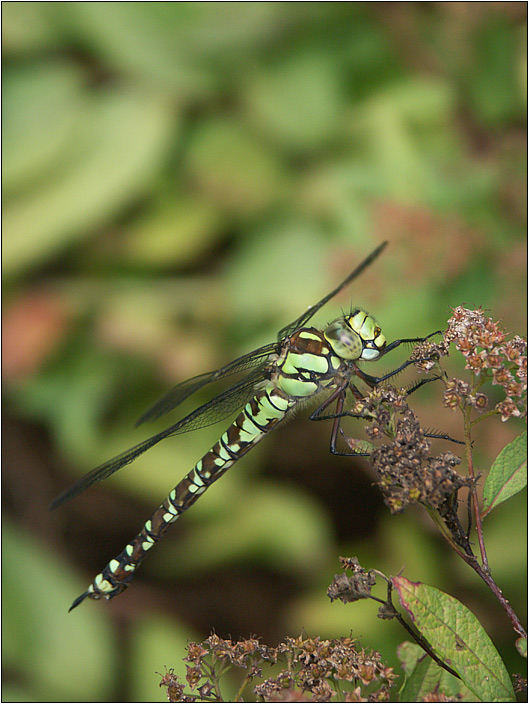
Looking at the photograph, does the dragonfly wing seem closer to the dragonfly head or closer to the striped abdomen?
the striped abdomen

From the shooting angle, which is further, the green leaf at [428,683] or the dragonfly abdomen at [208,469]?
the dragonfly abdomen at [208,469]

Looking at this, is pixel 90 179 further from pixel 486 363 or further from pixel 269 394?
pixel 486 363

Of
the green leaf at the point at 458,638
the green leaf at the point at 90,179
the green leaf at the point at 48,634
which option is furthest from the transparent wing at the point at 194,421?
the green leaf at the point at 90,179

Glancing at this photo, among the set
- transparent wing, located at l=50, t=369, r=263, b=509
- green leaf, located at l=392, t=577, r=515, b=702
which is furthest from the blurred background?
green leaf, located at l=392, t=577, r=515, b=702

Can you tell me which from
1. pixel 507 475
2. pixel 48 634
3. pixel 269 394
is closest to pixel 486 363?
pixel 507 475

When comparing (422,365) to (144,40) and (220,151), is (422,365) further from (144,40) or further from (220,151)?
(144,40)

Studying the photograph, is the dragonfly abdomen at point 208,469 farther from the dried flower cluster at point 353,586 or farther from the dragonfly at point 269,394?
the dried flower cluster at point 353,586
